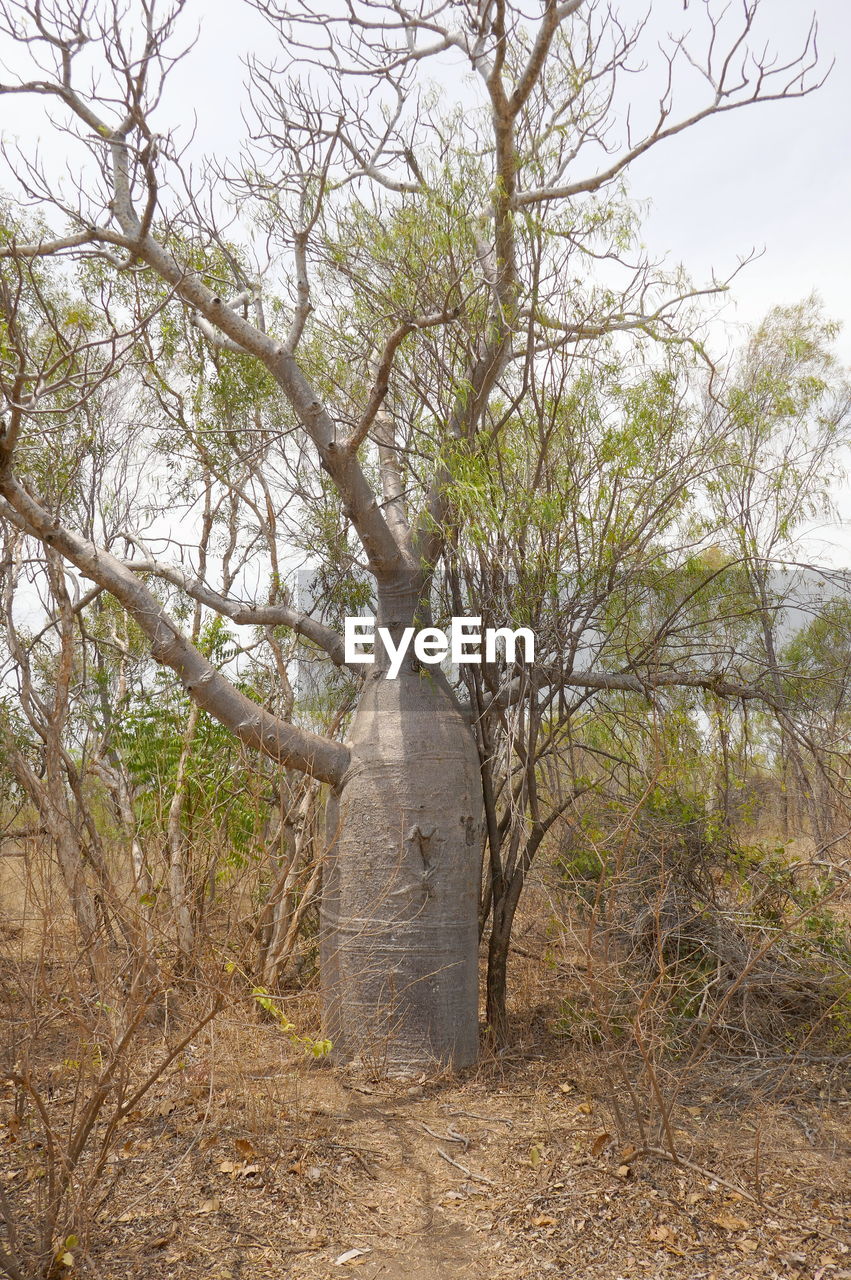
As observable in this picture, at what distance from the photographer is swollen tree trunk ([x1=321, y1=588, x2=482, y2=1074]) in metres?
4.12

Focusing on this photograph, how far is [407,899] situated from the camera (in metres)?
4.18

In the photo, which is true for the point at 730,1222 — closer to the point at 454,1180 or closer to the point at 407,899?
the point at 454,1180

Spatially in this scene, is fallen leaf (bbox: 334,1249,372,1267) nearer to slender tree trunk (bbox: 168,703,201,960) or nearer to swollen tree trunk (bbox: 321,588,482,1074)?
swollen tree trunk (bbox: 321,588,482,1074)

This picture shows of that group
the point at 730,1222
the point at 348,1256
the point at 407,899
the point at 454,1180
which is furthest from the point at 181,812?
the point at 730,1222

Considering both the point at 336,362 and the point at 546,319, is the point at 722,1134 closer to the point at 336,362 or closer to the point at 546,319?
the point at 546,319

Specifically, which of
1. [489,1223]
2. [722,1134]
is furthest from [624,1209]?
[722,1134]

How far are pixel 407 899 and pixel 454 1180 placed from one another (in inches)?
46.0

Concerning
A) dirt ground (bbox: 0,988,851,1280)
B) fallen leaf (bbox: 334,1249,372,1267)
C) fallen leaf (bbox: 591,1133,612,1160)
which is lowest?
fallen leaf (bbox: 334,1249,372,1267)

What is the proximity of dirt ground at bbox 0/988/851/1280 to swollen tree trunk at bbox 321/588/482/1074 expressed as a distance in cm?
24

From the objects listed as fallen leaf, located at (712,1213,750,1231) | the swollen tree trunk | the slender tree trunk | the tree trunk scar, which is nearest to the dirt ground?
fallen leaf, located at (712,1213,750,1231)

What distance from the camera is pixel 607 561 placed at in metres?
4.18

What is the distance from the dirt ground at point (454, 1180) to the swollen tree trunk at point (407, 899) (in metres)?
0.24

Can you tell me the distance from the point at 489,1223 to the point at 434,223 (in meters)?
3.87

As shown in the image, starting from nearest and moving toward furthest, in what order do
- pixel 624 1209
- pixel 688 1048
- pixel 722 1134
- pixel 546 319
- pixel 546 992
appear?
pixel 624 1209 → pixel 722 1134 → pixel 688 1048 → pixel 546 319 → pixel 546 992
